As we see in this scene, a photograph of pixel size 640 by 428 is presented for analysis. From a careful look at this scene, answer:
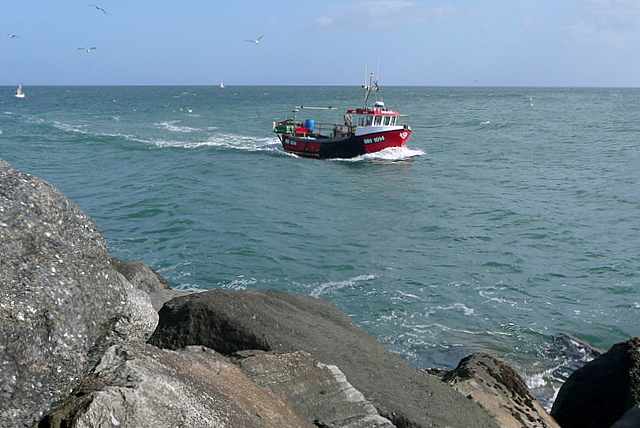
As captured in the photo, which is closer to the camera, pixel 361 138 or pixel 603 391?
pixel 603 391

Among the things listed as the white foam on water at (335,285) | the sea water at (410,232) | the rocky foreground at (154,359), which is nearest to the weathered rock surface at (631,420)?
the rocky foreground at (154,359)

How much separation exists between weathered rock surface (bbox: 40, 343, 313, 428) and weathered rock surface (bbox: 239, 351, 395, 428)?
10.2 inches

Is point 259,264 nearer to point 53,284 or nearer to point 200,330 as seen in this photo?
point 200,330

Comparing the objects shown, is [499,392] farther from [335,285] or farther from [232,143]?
[232,143]

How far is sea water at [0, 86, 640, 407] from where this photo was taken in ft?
39.9

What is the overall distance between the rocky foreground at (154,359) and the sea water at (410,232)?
5038mm

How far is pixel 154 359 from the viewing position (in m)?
3.56

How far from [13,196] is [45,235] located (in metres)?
0.27

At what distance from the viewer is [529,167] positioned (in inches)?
1296

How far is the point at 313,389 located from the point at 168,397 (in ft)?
4.97

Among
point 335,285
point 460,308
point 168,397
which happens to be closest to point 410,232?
point 335,285

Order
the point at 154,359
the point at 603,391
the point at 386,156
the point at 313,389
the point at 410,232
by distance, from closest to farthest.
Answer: the point at 154,359, the point at 313,389, the point at 603,391, the point at 410,232, the point at 386,156

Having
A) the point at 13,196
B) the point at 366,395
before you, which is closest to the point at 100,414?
the point at 13,196

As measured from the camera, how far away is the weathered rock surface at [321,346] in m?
4.91
